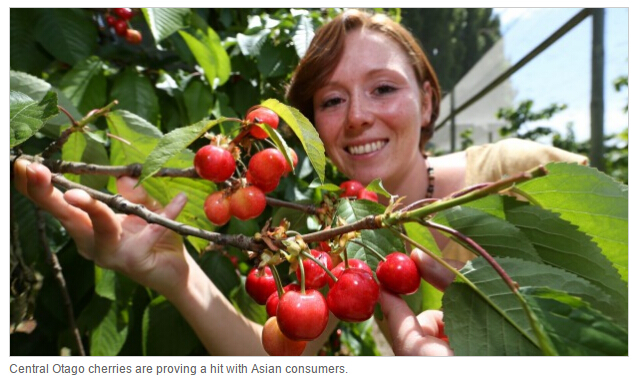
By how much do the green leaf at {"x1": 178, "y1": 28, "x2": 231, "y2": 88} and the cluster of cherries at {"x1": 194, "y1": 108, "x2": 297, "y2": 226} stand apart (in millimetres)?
736

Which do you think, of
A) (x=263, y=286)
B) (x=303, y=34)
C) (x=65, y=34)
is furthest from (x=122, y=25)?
(x=263, y=286)

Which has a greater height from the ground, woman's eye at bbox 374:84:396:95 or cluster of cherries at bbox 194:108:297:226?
cluster of cherries at bbox 194:108:297:226

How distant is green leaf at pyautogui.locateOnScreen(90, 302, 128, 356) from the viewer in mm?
1202

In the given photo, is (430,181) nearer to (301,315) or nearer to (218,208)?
(218,208)

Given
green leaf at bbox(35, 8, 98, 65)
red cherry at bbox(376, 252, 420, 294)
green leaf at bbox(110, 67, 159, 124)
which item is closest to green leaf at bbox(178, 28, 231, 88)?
green leaf at bbox(110, 67, 159, 124)

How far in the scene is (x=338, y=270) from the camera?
0.58 m

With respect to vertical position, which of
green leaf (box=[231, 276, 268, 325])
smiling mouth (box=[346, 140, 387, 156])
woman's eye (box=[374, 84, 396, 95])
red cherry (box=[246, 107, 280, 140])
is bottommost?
green leaf (box=[231, 276, 268, 325])

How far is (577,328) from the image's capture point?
0.41 meters

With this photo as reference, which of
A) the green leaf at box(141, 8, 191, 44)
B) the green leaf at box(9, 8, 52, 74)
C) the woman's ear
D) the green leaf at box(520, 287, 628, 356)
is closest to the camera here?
the green leaf at box(520, 287, 628, 356)

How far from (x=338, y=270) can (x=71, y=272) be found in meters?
1.06

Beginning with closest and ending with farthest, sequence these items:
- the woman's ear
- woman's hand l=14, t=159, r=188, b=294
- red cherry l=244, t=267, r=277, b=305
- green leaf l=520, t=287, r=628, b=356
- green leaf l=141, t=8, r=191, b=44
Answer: green leaf l=520, t=287, r=628, b=356, red cherry l=244, t=267, r=277, b=305, woman's hand l=14, t=159, r=188, b=294, green leaf l=141, t=8, r=191, b=44, the woman's ear

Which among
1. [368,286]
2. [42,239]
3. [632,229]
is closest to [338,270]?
[368,286]

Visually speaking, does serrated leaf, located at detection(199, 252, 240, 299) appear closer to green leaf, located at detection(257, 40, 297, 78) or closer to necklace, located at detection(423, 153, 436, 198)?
green leaf, located at detection(257, 40, 297, 78)

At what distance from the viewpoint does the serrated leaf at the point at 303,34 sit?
1467 mm
